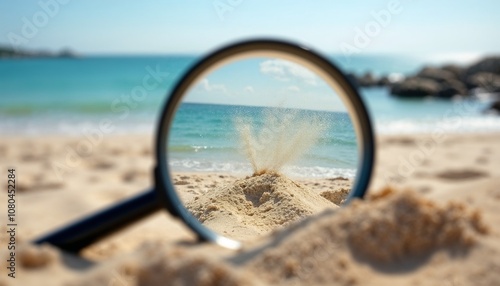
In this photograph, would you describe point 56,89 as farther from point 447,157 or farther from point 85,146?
point 447,157

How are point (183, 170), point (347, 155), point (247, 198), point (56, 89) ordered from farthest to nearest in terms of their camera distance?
1. point (56, 89)
2. point (247, 198)
3. point (183, 170)
4. point (347, 155)

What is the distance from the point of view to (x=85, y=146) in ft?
28.3

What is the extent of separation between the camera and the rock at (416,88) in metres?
17.1

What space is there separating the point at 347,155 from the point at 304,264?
3.06ft

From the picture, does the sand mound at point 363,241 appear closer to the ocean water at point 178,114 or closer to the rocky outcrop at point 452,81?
the ocean water at point 178,114

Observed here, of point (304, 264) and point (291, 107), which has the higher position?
point (291, 107)

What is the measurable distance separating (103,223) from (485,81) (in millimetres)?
18562

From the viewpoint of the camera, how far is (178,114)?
7.48 ft

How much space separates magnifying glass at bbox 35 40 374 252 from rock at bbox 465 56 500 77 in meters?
17.9

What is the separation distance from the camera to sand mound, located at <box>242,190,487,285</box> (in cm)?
170

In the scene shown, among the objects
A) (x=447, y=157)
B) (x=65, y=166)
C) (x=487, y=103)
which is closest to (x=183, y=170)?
(x=65, y=166)

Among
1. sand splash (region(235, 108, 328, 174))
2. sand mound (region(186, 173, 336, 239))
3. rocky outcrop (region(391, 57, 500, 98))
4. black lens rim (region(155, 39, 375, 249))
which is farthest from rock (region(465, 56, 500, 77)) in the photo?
black lens rim (region(155, 39, 375, 249))

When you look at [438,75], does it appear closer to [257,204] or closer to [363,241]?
[257,204]

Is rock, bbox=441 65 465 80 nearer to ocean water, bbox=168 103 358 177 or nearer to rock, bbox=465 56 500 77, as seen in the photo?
rock, bbox=465 56 500 77
